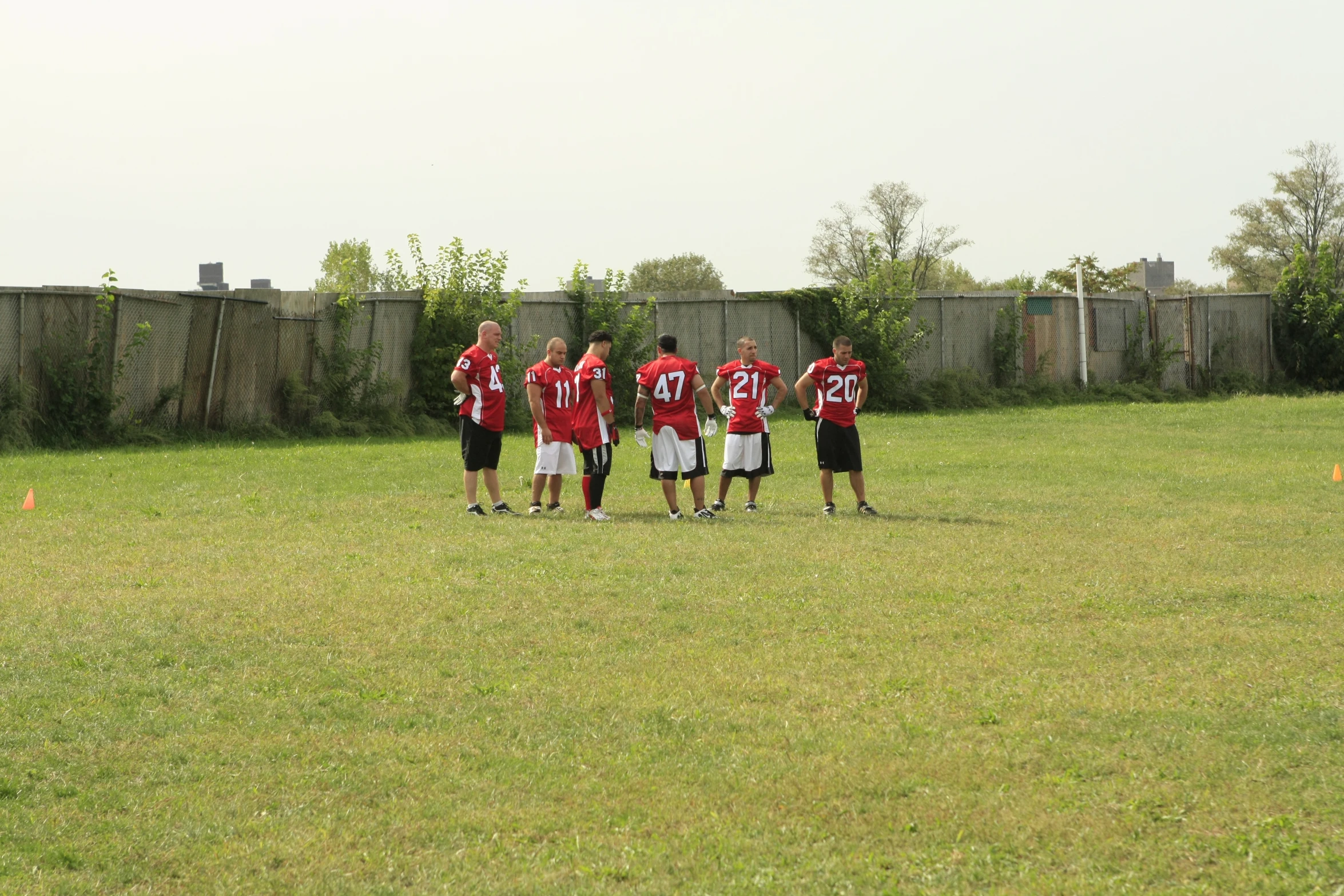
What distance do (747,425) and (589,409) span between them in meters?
1.64

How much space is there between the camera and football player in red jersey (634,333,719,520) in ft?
42.0

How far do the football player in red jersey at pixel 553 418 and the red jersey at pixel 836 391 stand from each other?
246 cm

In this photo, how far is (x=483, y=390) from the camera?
13.2 metres

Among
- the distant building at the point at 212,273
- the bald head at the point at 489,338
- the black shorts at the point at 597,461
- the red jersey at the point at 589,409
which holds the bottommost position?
the black shorts at the point at 597,461

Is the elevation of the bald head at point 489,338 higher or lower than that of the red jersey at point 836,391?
higher

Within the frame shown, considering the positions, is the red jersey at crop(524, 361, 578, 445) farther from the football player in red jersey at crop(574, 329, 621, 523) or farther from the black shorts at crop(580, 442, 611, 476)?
the black shorts at crop(580, 442, 611, 476)

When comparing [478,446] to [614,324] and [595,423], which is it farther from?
[614,324]

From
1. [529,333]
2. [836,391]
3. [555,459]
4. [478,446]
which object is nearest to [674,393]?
[555,459]

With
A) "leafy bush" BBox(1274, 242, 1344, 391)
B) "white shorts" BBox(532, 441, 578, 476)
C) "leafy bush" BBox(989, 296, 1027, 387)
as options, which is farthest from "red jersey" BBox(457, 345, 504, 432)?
"leafy bush" BBox(1274, 242, 1344, 391)

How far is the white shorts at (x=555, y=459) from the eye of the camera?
13.0 m

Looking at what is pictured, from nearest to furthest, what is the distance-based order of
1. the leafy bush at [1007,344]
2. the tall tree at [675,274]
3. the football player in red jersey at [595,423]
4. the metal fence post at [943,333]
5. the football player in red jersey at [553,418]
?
the football player in red jersey at [595,423] < the football player in red jersey at [553,418] < the metal fence post at [943,333] < the leafy bush at [1007,344] < the tall tree at [675,274]

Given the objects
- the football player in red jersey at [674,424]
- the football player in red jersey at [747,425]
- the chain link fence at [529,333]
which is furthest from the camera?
the chain link fence at [529,333]

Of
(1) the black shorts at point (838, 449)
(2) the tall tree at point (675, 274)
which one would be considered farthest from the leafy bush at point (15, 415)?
(2) the tall tree at point (675, 274)

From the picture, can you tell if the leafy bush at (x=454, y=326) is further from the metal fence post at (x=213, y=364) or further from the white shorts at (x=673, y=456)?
the white shorts at (x=673, y=456)
